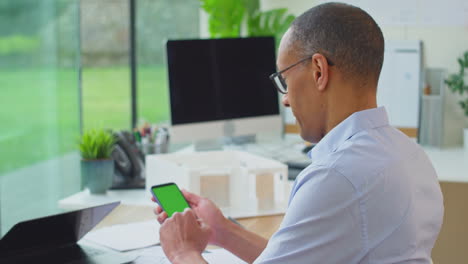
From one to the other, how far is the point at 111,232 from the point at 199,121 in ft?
2.71

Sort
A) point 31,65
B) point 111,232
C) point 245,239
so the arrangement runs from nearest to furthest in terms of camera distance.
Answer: point 245,239, point 111,232, point 31,65

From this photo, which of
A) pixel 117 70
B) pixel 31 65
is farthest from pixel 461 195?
pixel 117 70

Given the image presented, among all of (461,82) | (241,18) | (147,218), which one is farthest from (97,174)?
(461,82)

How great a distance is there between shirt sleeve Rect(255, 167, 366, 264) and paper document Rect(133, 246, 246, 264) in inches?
20.2

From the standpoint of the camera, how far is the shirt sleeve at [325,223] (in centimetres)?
106

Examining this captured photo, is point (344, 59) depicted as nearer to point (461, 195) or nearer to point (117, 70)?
point (461, 195)

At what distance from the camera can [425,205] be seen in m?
1.16

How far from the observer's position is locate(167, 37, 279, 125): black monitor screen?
2467 millimetres

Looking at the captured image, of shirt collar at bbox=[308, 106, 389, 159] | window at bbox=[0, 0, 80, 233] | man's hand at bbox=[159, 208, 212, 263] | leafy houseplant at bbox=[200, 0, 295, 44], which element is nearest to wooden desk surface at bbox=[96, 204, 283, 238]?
man's hand at bbox=[159, 208, 212, 263]

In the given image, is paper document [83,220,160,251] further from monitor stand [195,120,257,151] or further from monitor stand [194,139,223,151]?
monitor stand [194,139,223,151]

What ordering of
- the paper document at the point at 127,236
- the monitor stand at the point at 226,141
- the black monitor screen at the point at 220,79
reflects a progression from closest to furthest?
the paper document at the point at 127,236 < the black monitor screen at the point at 220,79 < the monitor stand at the point at 226,141

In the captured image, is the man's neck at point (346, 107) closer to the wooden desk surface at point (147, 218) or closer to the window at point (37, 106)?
the wooden desk surface at point (147, 218)

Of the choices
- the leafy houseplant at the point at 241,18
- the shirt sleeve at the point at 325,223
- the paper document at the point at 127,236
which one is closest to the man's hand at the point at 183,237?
the paper document at the point at 127,236

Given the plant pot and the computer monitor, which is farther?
the computer monitor
